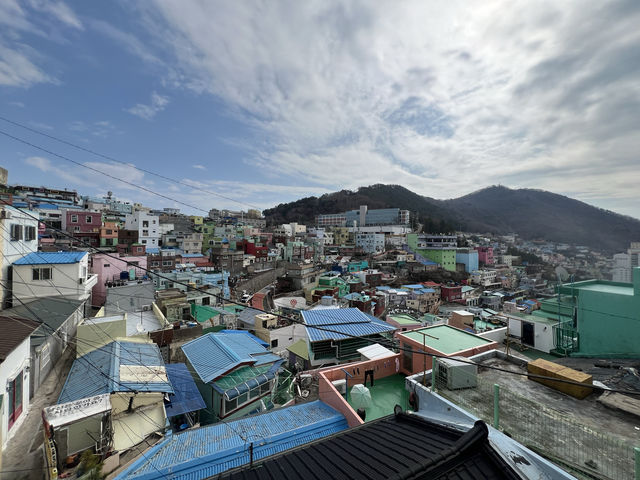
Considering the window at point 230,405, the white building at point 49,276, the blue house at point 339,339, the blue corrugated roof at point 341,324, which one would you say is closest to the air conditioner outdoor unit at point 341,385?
the blue corrugated roof at point 341,324

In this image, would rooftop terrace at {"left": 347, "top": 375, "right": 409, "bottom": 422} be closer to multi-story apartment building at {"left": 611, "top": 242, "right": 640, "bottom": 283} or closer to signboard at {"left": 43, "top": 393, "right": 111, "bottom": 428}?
signboard at {"left": 43, "top": 393, "right": 111, "bottom": 428}

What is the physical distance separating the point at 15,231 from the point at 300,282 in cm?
2662

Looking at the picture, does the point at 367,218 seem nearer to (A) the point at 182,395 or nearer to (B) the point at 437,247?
(B) the point at 437,247

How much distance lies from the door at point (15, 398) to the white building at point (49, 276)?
24.2 feet

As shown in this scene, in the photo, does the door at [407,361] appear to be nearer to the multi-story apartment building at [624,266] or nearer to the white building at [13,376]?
the white building at [13,376]

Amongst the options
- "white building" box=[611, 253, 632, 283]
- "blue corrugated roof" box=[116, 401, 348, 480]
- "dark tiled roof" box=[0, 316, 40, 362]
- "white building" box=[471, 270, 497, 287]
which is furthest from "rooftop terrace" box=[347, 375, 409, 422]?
"white building" box=[471, 270, 497, 287]

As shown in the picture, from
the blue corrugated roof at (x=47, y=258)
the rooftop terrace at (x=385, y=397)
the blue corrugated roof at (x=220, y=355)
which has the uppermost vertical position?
the blue corrugated roof at (x=47, y=258)

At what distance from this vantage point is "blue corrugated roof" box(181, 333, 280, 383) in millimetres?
8617

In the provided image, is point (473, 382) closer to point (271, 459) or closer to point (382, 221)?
point (271, 459)

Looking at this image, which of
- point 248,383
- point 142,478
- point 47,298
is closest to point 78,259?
point 47,298

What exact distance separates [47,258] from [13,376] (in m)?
10.2

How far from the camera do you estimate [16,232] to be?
479 inches

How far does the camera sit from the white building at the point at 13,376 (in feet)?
18.5

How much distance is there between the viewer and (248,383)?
843 cm
